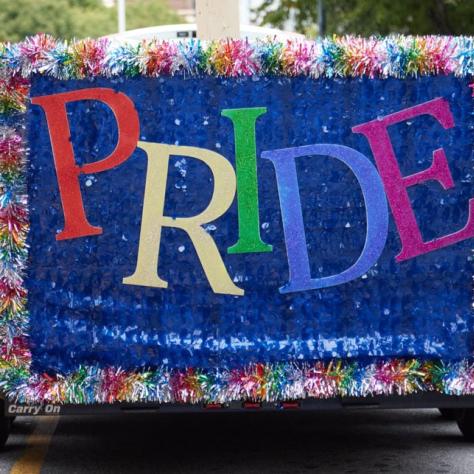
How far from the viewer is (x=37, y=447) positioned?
855 cm

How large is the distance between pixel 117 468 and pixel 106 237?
5.75ft

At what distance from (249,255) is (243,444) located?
235cm

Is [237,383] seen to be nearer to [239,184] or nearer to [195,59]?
[239,184]

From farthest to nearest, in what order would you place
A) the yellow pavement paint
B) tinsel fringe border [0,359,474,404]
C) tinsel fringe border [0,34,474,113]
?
the yellow pavement paint
tinsel fringe border [0,359,474,404]
tinsel fringe border [0,34,474,113]

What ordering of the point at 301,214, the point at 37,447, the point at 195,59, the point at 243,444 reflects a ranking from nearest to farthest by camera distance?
the point at 195,59 < the point at 301,214 < the point at 37,447 < the point at 243,444

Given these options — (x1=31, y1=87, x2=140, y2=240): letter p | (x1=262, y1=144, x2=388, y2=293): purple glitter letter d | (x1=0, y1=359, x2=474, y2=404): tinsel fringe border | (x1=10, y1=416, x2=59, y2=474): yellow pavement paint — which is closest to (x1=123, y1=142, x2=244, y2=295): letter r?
A: (x1=31, y1=87, x2=140, y2=240): letter p

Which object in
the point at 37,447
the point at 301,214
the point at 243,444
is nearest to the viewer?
the point at 301,214

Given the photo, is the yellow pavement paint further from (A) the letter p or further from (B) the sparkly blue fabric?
(A) the letter p

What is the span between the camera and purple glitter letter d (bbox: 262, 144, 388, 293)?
6680 mm

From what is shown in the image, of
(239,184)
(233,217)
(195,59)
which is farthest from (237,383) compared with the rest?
(195,59)

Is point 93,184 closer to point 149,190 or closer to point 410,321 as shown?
point 149,190

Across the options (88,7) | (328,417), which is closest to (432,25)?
(328,417)

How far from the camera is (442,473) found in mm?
7527

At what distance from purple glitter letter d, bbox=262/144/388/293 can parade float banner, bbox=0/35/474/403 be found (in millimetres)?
10
